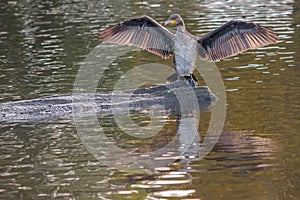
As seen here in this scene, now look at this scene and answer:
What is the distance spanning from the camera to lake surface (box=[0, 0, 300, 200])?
28.5 ft

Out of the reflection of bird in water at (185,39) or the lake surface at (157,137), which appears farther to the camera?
the reflection of bird in water at (185,39)

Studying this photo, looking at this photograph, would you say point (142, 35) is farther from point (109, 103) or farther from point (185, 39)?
point (109, 103)

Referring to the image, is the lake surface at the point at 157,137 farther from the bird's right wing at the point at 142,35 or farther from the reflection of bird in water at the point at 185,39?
the bird's right wing at the point at 142,35

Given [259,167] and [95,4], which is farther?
[95,4]

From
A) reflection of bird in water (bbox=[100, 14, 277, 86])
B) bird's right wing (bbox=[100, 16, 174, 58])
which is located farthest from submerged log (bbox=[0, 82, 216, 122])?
bird's right wing (bbox=[100, 16, 174, 58])

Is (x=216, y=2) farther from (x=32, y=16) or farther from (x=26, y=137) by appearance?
(x=26, y=137)

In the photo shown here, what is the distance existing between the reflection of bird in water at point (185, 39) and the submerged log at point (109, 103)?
35cm

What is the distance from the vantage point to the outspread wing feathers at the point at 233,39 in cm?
1289

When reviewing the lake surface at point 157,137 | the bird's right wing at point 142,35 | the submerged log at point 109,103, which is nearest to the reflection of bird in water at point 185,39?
the bird's right wing at point 142,35

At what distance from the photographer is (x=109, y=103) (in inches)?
502

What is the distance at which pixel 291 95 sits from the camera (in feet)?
41.5

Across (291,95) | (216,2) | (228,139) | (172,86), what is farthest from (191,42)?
(216,2)

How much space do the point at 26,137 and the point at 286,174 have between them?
3.73m

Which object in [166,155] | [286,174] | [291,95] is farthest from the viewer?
[291,95]
